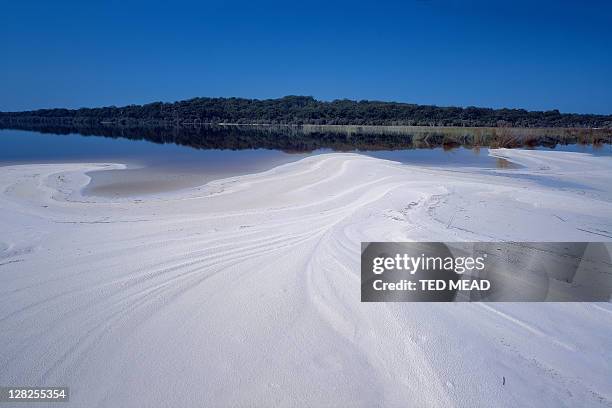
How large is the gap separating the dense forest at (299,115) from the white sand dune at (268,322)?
5206cm

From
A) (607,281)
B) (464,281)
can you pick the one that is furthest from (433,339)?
(607,281)

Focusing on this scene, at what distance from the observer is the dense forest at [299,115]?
6219cm

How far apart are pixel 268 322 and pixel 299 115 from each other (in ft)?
307

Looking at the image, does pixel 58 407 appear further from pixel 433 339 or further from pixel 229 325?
pixel 433 339

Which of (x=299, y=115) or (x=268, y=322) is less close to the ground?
(x=299, y=115)

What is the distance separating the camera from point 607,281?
9.46 feet

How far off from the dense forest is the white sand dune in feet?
171

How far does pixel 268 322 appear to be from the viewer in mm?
2457

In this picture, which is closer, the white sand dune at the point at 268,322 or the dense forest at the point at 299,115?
the white sand dune at the point at 268,322

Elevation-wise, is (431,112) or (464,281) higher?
(431,112)

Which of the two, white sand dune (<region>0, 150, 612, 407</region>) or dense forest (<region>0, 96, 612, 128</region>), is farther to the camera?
dense forest (<region>0, 96, 612, 128</region>)

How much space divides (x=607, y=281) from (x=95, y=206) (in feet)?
21.4

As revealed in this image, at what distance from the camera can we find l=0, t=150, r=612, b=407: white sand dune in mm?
1881

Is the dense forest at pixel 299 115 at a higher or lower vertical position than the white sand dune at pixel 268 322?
higher
